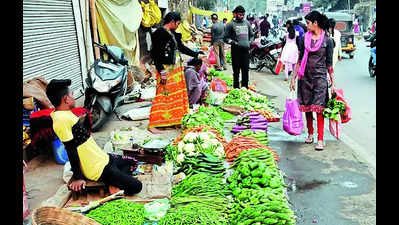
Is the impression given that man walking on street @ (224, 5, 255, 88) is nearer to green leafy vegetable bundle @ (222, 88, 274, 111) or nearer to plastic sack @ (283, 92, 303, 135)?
green leafy vegetable bundle @ (222, 88, 274, 111)

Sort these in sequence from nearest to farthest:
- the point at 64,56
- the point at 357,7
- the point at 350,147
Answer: the point at 350,147 < the point at 64,56 < the point at 357,7

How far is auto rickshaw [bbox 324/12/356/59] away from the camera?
687 inches

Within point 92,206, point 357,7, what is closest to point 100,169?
point 92,206

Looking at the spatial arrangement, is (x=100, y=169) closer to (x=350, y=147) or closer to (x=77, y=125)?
(x=77, y=125)

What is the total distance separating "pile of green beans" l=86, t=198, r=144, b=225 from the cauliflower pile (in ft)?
4.36

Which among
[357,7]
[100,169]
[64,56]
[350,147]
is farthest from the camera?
[357,7]

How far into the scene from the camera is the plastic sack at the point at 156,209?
351cm

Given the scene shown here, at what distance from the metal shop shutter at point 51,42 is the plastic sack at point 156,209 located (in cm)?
363

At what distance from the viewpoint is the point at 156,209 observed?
3572 millimetres
